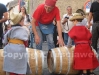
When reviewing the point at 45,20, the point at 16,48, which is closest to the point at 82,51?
the point at 45,20

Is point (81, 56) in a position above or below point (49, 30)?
below

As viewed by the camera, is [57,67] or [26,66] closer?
[26,66]

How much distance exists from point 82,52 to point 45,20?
1.17m

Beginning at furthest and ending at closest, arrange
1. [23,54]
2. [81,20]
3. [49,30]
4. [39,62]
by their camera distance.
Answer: [49,30]
[81,20]
[39,62]
[23,54]

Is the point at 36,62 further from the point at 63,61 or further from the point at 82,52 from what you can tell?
the point at 82,52

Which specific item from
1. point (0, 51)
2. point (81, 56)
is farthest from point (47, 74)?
point (0, 51)

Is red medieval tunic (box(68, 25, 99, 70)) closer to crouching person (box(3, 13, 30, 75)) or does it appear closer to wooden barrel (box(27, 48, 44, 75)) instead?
wooden barrel (box(27, 48, 44, 75))

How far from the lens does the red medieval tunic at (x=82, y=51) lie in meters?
5.32

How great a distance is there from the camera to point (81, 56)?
535cm

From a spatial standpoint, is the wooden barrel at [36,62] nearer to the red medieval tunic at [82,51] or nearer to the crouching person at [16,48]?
the crouching person at [16,48]

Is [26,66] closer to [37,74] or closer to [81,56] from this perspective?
[37,74]

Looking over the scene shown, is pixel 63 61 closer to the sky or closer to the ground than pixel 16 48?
closer to the ground

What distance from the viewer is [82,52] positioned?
5.36 meters

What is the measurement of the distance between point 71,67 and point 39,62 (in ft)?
2.20
